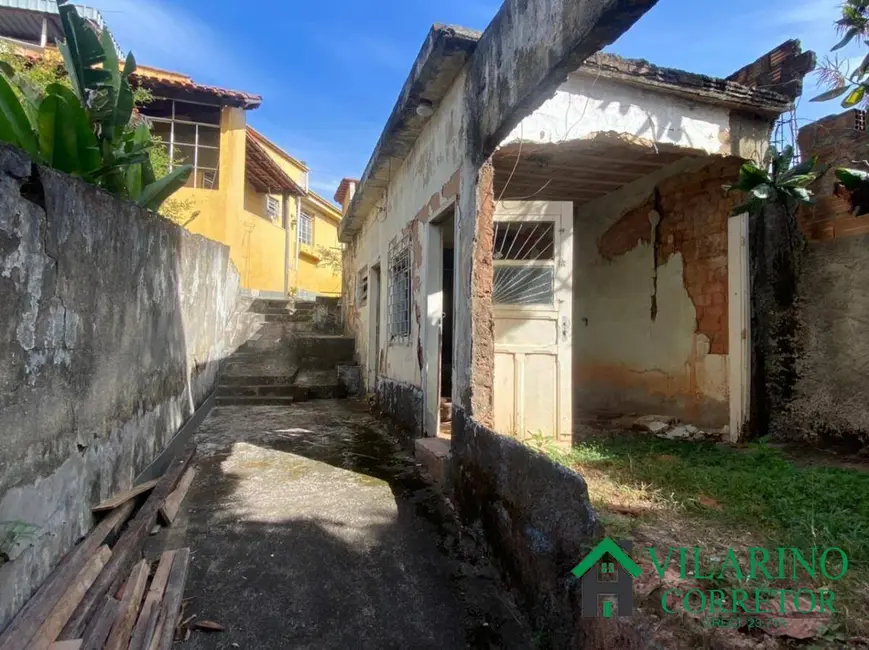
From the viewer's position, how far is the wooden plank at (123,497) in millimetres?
2924

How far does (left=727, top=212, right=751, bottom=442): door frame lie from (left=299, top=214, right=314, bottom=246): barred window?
1610cm

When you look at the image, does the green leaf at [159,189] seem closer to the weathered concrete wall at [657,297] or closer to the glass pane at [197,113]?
the weathered concrete wall at [657,297]

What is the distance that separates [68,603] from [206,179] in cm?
1324

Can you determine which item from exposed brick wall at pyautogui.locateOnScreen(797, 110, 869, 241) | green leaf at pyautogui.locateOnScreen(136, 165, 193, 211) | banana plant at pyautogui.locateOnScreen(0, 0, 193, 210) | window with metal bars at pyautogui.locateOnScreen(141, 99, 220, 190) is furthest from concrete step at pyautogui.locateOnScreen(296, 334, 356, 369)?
exposed brick wall at pyautogui.locateOnScreen(797, 110, 869, 241)

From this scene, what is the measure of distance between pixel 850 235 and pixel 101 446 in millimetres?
5897

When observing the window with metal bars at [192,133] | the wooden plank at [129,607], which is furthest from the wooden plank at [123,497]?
the window with metal bars at [192,133]

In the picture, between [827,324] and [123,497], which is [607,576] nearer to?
[123,497]

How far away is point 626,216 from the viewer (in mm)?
6500

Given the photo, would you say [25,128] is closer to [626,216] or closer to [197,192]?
[626,216]

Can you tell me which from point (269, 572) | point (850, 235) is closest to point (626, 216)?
point (850, 235)

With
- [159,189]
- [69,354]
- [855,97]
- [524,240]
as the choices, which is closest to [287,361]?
[159,189]

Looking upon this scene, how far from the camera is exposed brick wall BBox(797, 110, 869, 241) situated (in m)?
4.38

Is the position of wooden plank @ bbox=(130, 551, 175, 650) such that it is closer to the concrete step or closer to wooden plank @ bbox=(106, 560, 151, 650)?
wooden plank @ bbox=(106, 560, 151, 650)

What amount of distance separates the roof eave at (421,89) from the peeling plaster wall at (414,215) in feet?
0.31
